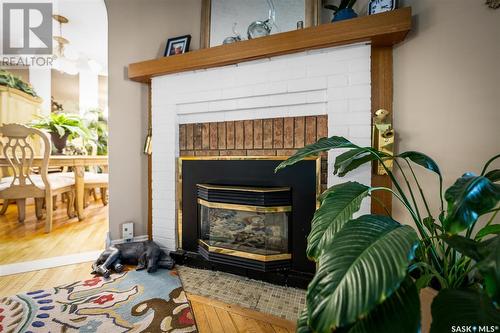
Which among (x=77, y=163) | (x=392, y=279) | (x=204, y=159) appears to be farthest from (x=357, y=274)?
(x=77, y=163)

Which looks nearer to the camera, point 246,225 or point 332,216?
point 332,216

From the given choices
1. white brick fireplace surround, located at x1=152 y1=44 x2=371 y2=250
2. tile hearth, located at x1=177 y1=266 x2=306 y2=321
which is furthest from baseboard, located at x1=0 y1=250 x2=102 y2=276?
tile hearth, located at x1=177 y1=266 x2=306 y2=321

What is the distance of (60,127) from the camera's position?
2.72 m

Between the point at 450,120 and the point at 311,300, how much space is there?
129cm

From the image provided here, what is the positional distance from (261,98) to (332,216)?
108cm

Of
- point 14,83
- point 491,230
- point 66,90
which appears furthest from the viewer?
point 66,90

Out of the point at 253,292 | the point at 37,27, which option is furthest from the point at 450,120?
the point at 37,27

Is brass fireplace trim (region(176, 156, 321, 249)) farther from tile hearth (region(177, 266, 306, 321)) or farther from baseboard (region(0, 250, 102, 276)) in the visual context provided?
baseboard (region(0, 250, 102, 276))

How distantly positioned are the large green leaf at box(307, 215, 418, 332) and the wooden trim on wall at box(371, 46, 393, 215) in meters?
0.93

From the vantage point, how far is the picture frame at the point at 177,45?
74.4 inches

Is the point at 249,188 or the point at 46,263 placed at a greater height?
the point at 249,188

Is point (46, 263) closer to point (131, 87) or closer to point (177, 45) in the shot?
point (131, 87)

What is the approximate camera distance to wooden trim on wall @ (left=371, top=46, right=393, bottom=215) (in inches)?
55.3

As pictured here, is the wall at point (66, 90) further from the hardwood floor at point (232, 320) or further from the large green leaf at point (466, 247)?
the large green leaf at point (466, 247)
